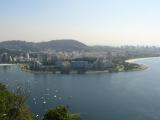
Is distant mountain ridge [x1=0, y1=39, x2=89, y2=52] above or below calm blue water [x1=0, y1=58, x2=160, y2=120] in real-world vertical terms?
above

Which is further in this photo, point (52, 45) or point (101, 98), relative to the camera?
point (52, 45)

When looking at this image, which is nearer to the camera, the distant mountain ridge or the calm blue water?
the calm blue water

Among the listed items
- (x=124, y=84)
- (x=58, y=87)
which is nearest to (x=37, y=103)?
(x=58, y=87)

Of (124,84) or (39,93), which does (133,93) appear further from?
(39,93)

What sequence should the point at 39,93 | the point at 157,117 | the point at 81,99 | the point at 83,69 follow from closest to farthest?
the point at 157,117 → the point at 81,99 → the point at 39,93 → the point at 83,69

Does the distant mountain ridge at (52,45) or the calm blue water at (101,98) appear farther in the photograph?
the distant mountain ridge at (52,45)

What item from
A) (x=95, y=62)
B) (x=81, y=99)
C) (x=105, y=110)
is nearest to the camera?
(x=105, y=110)

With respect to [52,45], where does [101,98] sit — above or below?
below

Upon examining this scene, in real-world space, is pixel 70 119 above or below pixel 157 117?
above

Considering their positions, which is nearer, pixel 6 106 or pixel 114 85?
pixel 6 106

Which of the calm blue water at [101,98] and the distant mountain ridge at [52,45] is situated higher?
the distant mountain ridge at [52,45]
